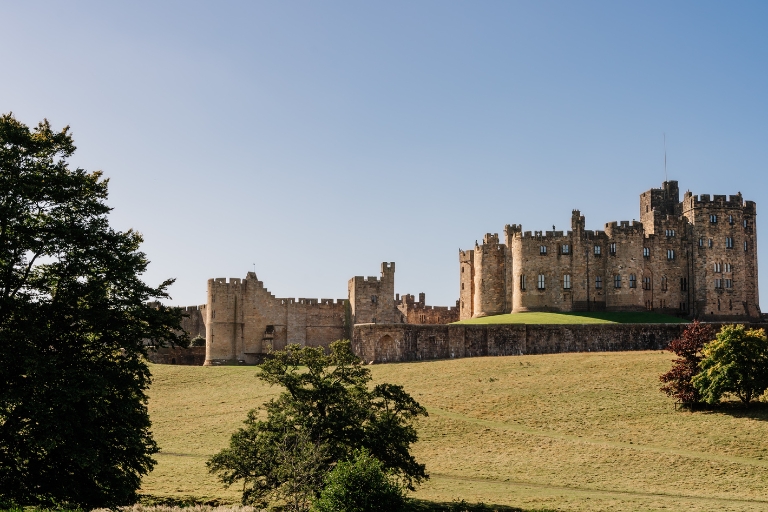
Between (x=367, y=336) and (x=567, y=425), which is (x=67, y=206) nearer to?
(x=567, y=425)

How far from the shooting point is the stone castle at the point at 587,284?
254 ft

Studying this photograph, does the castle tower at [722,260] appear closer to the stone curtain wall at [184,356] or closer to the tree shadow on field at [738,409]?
the tree shadow on field at [738,409]

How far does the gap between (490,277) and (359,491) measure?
186 feet

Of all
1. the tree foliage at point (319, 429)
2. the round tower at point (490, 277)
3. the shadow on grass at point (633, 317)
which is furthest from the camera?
the round tower at point (490, 277)

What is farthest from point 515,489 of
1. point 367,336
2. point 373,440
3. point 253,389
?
point 367,336

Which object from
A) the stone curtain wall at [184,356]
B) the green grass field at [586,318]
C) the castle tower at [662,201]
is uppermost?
the castle tower at [662,201]

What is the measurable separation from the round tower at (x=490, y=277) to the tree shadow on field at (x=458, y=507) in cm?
5218

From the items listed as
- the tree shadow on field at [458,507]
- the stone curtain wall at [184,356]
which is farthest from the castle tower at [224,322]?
the tree shadow on field at [458,507]

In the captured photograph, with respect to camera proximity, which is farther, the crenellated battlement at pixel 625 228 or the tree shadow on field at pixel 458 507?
the crenellated battlement at pixel 625 228

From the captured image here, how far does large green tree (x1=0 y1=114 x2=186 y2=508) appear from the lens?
2489cm

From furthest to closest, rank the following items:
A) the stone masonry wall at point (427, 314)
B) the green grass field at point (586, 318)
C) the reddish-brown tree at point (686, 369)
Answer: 1. the stone masonry wall at point (427, 314)
2. the green grass field at point (586, 318)
3. the reddish-brown tree at point (686, 369)

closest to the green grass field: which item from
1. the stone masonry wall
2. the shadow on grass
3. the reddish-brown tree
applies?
the shadow on grass

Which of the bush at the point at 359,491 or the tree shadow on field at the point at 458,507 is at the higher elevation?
the bush at the point at 359,491

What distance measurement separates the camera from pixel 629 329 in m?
65.3
